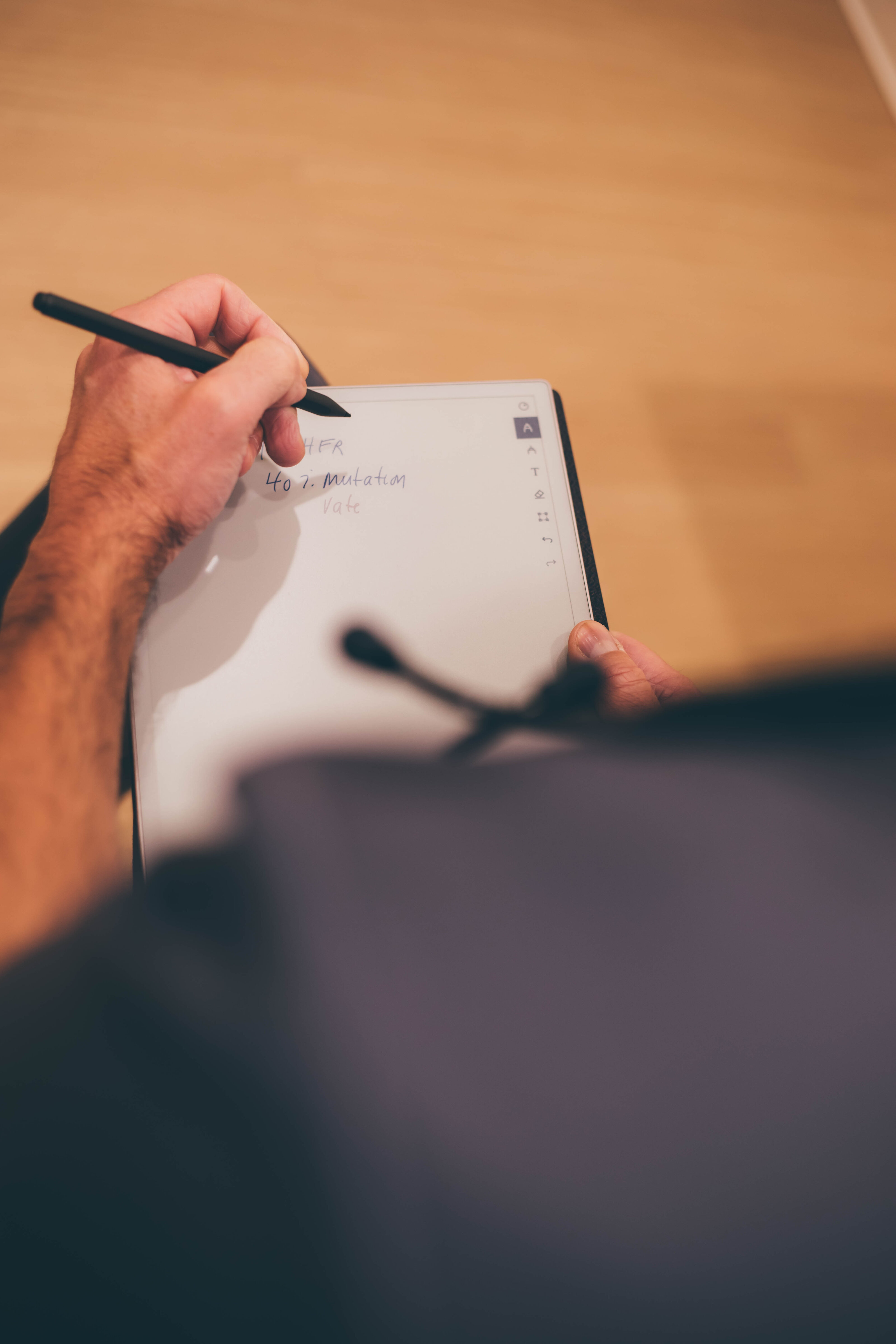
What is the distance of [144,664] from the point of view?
25cm

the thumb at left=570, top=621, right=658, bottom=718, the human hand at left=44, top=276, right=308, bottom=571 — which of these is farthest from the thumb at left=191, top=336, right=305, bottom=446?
the thumb at left=570, top=621, right=658, bottom=718

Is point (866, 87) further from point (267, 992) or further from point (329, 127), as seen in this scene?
point (267, 992)

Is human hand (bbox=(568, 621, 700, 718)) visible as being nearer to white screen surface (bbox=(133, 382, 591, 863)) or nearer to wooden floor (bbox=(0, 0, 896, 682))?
white screen surface (bbox=(133, 382, 591, 863))

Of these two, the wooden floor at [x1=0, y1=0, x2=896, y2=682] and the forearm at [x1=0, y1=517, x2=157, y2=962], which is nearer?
the forearm at [x1=0, y1=517, x2=157, y2=962]

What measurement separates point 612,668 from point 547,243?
1.35 ft

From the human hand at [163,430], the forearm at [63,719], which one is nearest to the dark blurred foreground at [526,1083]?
the forearm at [63,719]

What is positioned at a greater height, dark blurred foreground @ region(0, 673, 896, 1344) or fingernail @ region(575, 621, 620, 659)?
fingernail @ region(575, 621, 620, 659)

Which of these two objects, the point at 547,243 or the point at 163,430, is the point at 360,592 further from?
the point at 547,243

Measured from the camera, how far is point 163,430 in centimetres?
24

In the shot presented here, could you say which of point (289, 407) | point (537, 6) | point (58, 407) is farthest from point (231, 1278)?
point (537, 6)

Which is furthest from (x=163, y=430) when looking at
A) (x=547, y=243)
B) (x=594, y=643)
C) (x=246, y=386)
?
(x=547, y=243)

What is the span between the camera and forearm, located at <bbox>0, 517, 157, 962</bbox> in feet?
0.60

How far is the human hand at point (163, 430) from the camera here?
24 centimetres

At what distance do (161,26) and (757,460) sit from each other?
56 centimetres
